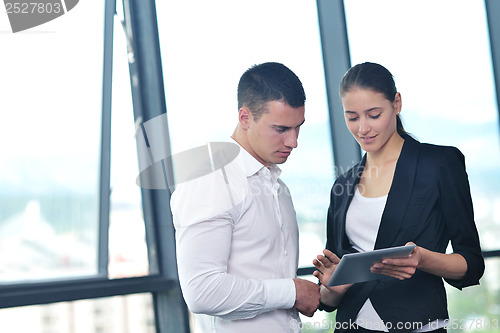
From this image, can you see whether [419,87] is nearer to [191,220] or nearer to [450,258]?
[450,258]

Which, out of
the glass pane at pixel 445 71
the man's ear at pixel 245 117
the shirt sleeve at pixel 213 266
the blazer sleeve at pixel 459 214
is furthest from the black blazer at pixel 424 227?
the glass pane at pixel 445 71

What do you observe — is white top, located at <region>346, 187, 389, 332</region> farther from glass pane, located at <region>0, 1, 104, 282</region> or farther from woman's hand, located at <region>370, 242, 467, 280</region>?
glass pane, located at <region>0, 1, 104, 282</region>

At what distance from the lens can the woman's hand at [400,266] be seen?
1.67m

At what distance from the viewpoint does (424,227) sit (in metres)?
1.82

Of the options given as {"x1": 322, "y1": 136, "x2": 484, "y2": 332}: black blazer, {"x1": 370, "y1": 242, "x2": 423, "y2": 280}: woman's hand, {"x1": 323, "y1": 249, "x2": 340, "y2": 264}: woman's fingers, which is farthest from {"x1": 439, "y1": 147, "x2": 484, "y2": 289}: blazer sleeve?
{"x1": 323, "y1": 249, "x2": 340, "y2": 264}: woman's fingers

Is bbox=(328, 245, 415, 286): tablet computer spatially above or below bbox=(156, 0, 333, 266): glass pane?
below

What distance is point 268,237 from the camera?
5.53 ft

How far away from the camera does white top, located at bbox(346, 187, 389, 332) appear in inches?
72.4

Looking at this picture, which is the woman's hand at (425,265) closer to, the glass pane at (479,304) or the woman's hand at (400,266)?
→ the woman's hand at (400,266)

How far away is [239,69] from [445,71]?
139 cm

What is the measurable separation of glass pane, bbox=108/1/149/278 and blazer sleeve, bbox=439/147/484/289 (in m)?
1.86

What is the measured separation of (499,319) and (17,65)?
3.39 m

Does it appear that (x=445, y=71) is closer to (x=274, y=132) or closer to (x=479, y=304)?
(x=479, y=304)

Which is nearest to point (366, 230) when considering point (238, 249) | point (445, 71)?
point (238, 249)
